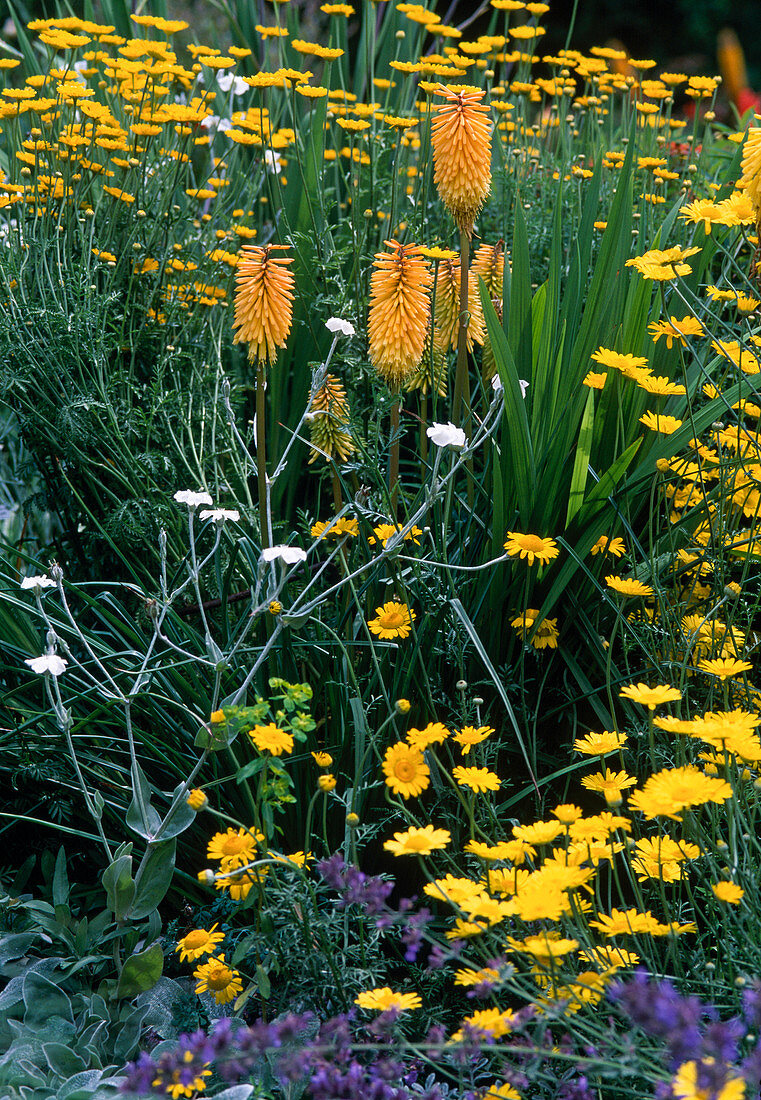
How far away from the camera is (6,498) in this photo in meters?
3.67

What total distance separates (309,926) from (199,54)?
2557 millimetres

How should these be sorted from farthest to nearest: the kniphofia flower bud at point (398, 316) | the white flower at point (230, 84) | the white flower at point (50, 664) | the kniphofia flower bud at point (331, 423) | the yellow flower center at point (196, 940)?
the white flower at point (230, 84) < the kniphofia flower bud at point (331, 423) < the kniphofia flower bud at point (398, 316) < the yellow flower center at point (196, 940) < the white flower at point (50, 664)

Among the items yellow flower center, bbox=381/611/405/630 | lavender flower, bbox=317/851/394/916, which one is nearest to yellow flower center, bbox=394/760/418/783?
lavender flower, bbox=317/851/394/916

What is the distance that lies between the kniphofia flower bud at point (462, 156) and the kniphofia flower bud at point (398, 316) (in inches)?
6.8

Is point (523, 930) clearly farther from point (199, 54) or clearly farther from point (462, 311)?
point (199, 54)

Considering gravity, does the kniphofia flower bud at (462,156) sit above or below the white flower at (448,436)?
above

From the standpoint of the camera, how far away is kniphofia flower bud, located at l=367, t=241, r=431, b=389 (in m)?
2.04

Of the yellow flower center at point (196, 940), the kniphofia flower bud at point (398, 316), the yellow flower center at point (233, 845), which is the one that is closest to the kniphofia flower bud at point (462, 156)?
the kniphofia flower bud at point (398, 316)

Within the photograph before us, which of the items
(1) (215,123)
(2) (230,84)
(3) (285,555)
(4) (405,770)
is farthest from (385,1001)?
(1) (215,123)

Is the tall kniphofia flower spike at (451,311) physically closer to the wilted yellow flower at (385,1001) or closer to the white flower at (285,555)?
the white flower at (285,555)

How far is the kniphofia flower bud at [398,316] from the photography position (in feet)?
6.68

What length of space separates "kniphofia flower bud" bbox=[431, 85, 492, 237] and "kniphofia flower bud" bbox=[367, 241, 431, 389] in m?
0.17

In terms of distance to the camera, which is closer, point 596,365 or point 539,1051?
point 539,1051

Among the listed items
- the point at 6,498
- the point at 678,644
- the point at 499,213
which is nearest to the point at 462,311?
the point at 678,644
